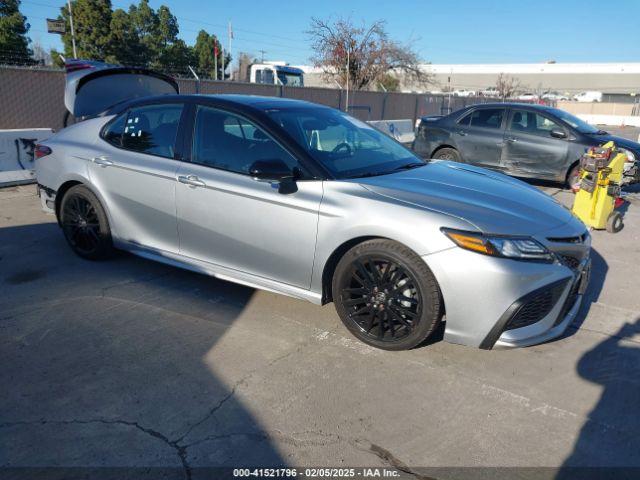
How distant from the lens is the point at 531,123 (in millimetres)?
9016

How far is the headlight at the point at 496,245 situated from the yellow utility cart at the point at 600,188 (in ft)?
12.7

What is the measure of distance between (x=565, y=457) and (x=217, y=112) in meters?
3.23

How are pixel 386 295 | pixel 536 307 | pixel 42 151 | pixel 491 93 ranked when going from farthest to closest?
pixel 491 93
pixel 42 151
pixel 386 295
pixel 536 307

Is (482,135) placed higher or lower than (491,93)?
lower

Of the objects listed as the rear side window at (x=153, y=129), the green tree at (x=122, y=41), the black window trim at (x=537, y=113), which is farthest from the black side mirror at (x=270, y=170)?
the green tree at (x=122, y=41)

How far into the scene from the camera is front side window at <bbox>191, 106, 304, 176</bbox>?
362 cm

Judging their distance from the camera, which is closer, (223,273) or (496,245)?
(496,245)

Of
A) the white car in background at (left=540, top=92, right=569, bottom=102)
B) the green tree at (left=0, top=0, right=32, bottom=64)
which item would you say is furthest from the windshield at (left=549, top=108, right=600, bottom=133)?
the white car in background at (left=540, top=92, right=569, bottom=102)

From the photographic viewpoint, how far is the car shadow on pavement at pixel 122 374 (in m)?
2.35

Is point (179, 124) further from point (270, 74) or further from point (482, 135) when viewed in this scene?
point (270, 74)

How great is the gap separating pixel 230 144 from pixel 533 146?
6.84m

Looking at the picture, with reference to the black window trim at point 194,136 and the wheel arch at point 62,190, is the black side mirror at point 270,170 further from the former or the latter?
the wheel arch at point 62,190

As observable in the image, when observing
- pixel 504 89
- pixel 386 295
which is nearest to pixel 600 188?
pixel 386 295

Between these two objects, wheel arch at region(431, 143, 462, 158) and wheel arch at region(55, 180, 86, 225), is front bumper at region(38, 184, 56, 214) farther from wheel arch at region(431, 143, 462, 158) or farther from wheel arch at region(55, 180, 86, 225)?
wheel arch at region(431, 143, 462, 158)
